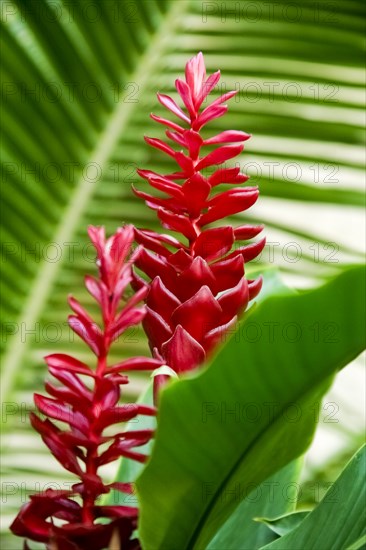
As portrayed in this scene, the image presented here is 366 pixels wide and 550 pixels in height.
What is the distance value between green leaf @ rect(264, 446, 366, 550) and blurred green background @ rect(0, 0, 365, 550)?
2.68ft

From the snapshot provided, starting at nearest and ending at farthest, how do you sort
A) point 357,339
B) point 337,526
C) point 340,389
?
point 357,339 → point 337,526 → point 340,389

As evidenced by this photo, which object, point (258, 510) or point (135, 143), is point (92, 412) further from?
point (135, 143)

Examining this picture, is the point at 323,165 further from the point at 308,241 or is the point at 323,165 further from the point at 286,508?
the point at 286,508

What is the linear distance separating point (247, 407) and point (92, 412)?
0.24 ft

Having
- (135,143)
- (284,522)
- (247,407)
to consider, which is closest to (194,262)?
(247,407)

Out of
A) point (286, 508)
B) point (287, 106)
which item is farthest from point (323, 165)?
point (286, 508)

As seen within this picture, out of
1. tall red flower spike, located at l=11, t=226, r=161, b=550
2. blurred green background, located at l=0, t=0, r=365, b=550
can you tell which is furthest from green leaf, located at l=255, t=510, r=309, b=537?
blurred green background, located at l=0, t=0, r=365, b=550

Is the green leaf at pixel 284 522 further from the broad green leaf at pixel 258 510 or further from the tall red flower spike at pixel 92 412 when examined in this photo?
the tall red flower spike at pixel 92 412

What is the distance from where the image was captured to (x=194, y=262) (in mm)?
424

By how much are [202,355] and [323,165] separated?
1067 mm

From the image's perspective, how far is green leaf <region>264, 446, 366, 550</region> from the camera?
0.46 metres

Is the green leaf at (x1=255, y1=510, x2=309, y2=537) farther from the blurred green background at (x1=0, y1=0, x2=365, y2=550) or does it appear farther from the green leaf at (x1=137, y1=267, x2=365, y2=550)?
the blurred green background at (x1=0, y1=0, x2=365, y2=550)

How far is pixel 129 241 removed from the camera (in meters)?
0.39

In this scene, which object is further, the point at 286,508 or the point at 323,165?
the point at 323,165
